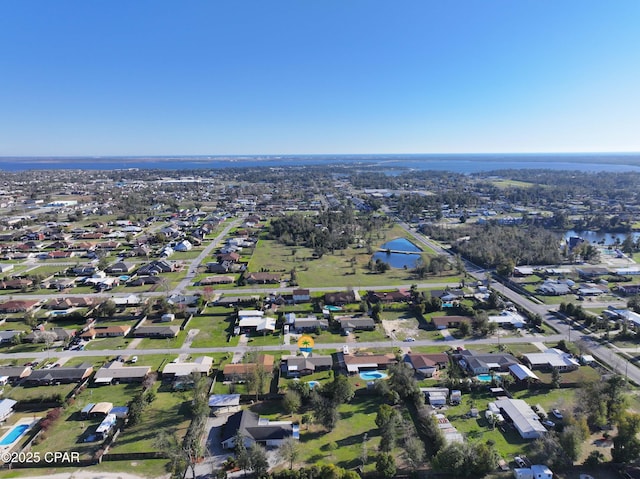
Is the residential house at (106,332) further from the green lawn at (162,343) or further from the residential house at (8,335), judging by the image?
the residential house at (8,335)

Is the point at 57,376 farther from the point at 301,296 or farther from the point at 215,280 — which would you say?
the point at 301,296

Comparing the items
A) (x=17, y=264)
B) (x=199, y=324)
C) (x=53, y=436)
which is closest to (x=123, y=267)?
(x=17, y=264)

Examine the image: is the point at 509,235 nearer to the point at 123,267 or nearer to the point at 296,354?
the point at 296,354

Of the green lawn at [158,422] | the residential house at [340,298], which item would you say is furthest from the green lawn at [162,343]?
the residential house at [340,298]

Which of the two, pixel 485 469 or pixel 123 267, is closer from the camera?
pixel 485 469

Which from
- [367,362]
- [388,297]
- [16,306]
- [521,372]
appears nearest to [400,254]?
[388,297]

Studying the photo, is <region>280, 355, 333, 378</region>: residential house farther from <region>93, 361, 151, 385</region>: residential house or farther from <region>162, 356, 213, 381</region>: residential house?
<region>93, 361, 151, 385</region>: residential house
